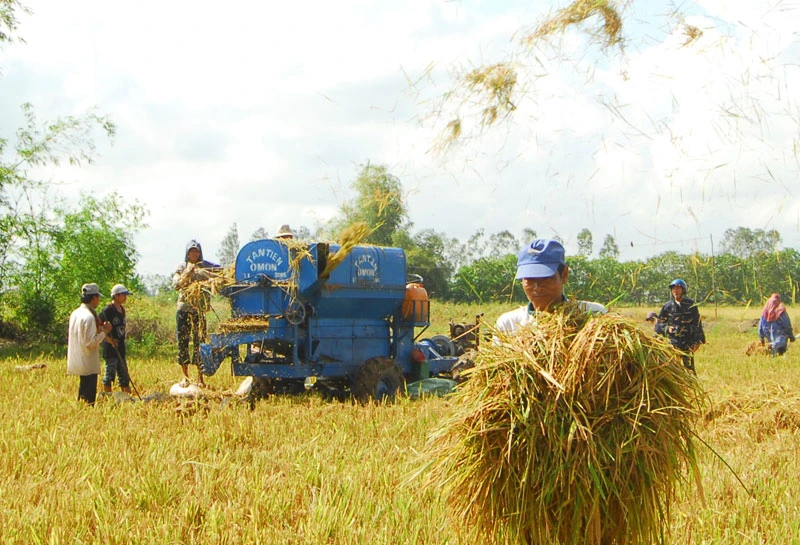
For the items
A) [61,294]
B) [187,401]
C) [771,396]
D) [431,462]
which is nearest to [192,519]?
[431,462]

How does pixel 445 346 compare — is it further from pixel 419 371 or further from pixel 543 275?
pixel 543 275

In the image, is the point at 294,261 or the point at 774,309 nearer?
the point at 294,261

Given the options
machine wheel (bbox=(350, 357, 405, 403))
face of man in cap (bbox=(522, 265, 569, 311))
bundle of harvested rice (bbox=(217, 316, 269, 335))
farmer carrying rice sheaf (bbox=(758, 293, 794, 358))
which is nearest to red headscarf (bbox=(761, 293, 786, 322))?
farmer carrying rice sheaf (bbox=(758, 293, 794, 358))

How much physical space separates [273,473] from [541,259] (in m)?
3.26

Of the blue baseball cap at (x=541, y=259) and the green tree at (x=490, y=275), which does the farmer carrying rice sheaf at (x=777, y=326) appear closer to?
the green tree at (x=490, y=275)

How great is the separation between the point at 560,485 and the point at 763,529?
223 centimetres

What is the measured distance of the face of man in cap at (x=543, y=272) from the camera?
11.9 ft

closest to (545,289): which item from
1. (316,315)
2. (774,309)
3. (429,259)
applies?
(316,315)

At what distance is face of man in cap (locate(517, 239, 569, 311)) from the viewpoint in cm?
363

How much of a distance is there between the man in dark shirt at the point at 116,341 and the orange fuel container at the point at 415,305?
12.2 ft

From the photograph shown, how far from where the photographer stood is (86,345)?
8945mm

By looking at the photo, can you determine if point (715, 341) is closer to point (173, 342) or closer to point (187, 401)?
point (173, 342)

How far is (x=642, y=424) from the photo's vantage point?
10.2 ft

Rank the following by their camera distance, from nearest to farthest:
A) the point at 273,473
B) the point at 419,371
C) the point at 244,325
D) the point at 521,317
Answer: the point at 521,317 → the point at 273,473 → the point at 244,325 → the point at 419,371
